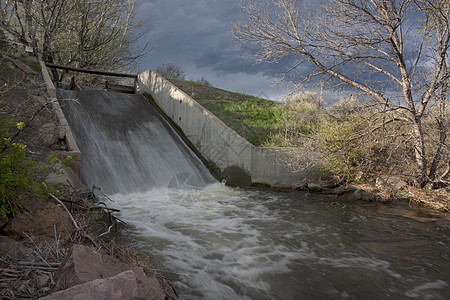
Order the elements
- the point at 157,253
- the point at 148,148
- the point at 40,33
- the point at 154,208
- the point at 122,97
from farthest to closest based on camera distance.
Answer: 1. the point at 40,33
2. the point at 122,97
3. the point at 148,148
4. the point at 154,208
5. the point at 157,253

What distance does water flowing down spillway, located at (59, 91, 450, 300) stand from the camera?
3.98 m

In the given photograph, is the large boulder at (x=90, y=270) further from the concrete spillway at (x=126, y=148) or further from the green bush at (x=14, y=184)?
the concrete spillway at (x=126, y=148)

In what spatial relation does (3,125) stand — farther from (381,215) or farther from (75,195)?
(381,215)

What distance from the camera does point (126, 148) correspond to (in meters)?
10.2

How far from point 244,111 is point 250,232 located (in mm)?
8358

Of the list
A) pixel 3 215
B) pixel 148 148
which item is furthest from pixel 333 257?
pixel 148 148

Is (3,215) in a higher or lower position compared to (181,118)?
lower

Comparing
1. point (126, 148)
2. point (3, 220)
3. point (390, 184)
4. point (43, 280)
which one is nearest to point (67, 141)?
point (126, 148)

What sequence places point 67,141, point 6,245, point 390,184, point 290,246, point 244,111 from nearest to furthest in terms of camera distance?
point 6,245, point 290,246, point 67,141, point 390,184, point 244,111

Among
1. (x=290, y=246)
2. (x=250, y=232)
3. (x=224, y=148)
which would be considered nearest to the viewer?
(x=290, y=246)

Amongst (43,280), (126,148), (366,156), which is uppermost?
(366,156)

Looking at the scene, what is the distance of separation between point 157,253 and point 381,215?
5.18m

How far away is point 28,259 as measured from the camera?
9.49 ft

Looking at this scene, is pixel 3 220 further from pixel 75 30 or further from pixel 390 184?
pixel 75 30
